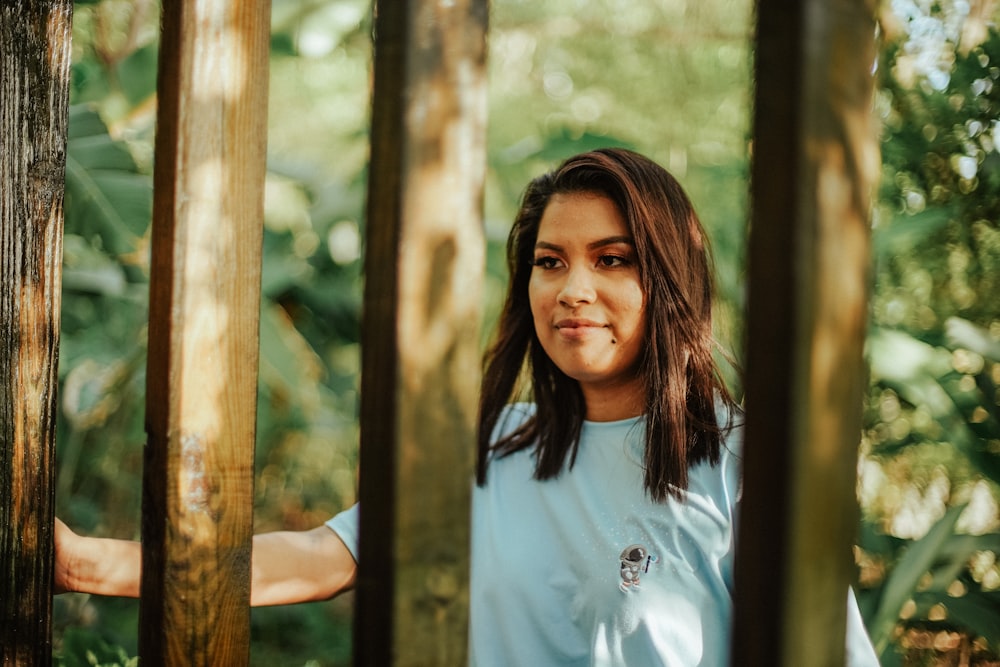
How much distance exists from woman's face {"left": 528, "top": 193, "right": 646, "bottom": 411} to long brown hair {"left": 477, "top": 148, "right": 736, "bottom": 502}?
0.02 m

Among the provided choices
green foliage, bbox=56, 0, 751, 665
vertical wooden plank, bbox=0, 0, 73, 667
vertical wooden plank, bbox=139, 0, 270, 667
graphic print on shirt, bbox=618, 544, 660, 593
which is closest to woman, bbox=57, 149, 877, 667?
graphic print on shirt, bbox=618, 544, 660, 593

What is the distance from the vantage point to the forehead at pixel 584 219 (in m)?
1.72

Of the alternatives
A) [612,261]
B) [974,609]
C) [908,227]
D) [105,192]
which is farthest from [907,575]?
[105,192]

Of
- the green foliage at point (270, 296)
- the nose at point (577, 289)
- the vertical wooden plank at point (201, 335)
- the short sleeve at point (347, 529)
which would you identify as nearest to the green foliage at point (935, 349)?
the green foliage at point (270, 296)

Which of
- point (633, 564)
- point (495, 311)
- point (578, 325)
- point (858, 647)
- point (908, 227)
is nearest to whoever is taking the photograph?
point (858, 647)

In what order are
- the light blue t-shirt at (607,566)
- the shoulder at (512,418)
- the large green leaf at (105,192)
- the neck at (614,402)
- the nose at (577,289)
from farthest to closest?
the large green leaf at (105,192) < the shoulder at (512,418) < the neck at (614,402) < the nose at (577,289) < the light blue t-shirt at (607,566)

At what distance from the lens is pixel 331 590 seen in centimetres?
168

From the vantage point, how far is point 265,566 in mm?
1575

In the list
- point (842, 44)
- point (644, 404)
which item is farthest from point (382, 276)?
point (644, 404)

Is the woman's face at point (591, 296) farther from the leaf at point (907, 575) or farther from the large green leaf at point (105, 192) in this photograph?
the large green leaf at point (105, 192)

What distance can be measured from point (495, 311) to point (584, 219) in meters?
3.23

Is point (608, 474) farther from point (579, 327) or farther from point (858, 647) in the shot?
point (858, 647)

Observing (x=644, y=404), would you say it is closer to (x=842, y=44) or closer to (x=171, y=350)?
(x=171, y=350)

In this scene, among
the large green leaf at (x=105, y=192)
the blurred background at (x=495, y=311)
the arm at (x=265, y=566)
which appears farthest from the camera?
the large green leaf at (x=105, y=192)
